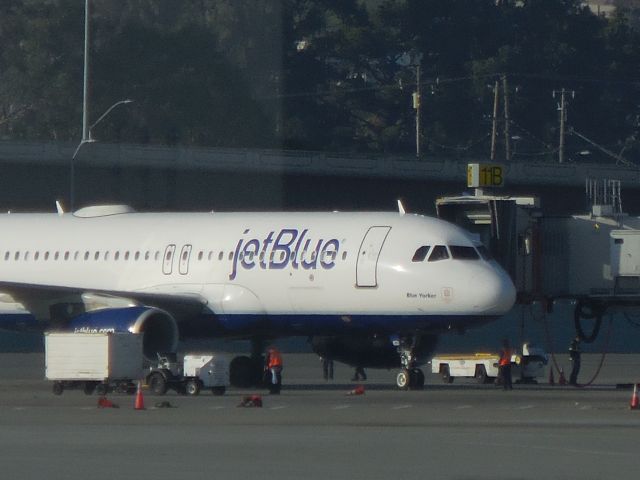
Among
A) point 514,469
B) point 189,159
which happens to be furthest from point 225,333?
point 189,159

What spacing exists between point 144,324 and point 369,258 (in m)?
5.61

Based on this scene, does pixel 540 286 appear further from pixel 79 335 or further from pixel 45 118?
pixel 45 118

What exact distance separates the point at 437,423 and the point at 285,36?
361 feet

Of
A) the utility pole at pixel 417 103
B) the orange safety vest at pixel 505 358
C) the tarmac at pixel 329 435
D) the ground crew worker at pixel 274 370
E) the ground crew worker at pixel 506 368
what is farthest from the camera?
the utility pole at pixel 417 103

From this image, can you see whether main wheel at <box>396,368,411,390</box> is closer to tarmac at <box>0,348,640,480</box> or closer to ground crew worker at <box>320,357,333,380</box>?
tarmac at <box>0,348,640,480</box>

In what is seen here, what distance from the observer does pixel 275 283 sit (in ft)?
133

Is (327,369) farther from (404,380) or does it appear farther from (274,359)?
(274,359)

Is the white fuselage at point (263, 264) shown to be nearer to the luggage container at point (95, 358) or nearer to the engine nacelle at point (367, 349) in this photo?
the engine nacelle at point (367, 349)

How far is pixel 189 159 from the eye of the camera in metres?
77.5

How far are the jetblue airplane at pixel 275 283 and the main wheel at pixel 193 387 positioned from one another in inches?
56.6

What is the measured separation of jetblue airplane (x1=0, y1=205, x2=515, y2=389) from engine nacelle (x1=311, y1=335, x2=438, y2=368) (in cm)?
4

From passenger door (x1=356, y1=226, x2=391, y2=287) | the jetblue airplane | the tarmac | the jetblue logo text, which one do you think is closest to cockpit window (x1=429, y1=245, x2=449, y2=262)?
the jetblue airplane

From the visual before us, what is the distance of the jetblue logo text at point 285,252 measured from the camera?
40.1m

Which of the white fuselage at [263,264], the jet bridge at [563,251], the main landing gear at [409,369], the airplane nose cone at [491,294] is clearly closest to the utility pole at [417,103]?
the white fuselage at [263,264]
